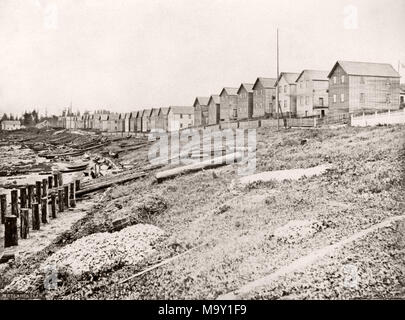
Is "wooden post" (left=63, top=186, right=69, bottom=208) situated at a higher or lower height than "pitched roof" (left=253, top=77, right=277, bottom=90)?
lower

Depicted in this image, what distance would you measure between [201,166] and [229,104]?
158 feet

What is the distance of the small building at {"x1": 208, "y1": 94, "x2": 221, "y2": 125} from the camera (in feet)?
236

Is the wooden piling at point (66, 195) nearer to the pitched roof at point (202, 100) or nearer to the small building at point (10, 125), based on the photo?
the pitched roof at point (202, 100)

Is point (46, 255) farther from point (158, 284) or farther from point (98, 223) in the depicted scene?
point (158, 284)

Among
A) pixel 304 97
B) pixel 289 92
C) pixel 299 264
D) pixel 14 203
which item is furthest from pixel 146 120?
pixel 299 264

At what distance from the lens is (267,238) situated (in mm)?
9070

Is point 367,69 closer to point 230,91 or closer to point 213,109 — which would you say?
point 230,91

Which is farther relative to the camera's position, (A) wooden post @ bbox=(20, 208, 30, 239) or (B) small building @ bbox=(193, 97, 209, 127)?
(B) small building @ bbox=(193, 97, 209, 127)

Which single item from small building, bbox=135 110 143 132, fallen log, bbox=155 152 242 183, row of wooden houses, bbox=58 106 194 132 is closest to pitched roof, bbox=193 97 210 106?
row of wooden houses, bbox=58 106 194 132

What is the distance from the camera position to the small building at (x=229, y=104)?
6700 cm

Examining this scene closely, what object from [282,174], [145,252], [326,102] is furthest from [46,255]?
[326,102]

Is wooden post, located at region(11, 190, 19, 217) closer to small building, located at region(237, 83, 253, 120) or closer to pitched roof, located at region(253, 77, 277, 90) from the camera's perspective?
A: pitched roof, located at region(253, 77, 277, 90)

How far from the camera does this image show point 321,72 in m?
53.1
